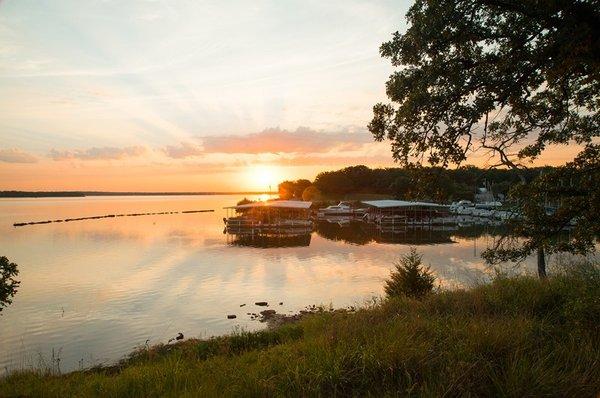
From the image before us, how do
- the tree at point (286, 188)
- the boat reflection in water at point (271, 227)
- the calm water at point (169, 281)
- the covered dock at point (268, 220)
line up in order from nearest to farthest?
1. the calm water at point (169, 281)
2. the boat reflection in water at point (271, 227)
3. the covered dock at point (268, 220)
4. the tree at point (286, 188)

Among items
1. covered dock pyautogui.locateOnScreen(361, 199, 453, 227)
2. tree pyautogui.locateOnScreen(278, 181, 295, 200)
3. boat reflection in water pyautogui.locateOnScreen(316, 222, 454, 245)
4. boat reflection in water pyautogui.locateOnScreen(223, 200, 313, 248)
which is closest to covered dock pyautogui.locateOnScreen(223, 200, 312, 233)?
boat reflection in water pyautogui.locateOnScreen(223, 200, 313, 248)

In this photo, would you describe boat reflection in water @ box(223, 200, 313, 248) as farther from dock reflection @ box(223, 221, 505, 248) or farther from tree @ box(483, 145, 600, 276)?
tree @ box(483, 145, 600, 276)

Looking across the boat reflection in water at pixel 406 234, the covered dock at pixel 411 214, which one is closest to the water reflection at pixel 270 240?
the boat reflection in water at pixel 406 234

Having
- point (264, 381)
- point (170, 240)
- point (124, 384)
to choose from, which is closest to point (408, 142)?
point (264, 381)

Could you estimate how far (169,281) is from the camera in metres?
28.0

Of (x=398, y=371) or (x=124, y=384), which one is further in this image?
(x=124, y=384)

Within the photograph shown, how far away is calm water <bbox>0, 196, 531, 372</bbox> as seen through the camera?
666 inches

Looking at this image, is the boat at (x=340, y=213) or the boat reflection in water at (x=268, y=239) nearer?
the boat reflection in water at (x=268, y=239)

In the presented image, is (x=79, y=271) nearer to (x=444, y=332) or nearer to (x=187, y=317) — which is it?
(x=187, y=317)

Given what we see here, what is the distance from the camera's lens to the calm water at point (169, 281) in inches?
666

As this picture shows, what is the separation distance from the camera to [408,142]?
26.9 feet

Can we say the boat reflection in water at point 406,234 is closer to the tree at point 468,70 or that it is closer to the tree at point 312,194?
the tree at point 468,70

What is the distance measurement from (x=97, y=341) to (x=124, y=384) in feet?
35.8

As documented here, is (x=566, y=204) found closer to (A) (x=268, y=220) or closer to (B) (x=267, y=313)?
(B) (x=267, y=313)
